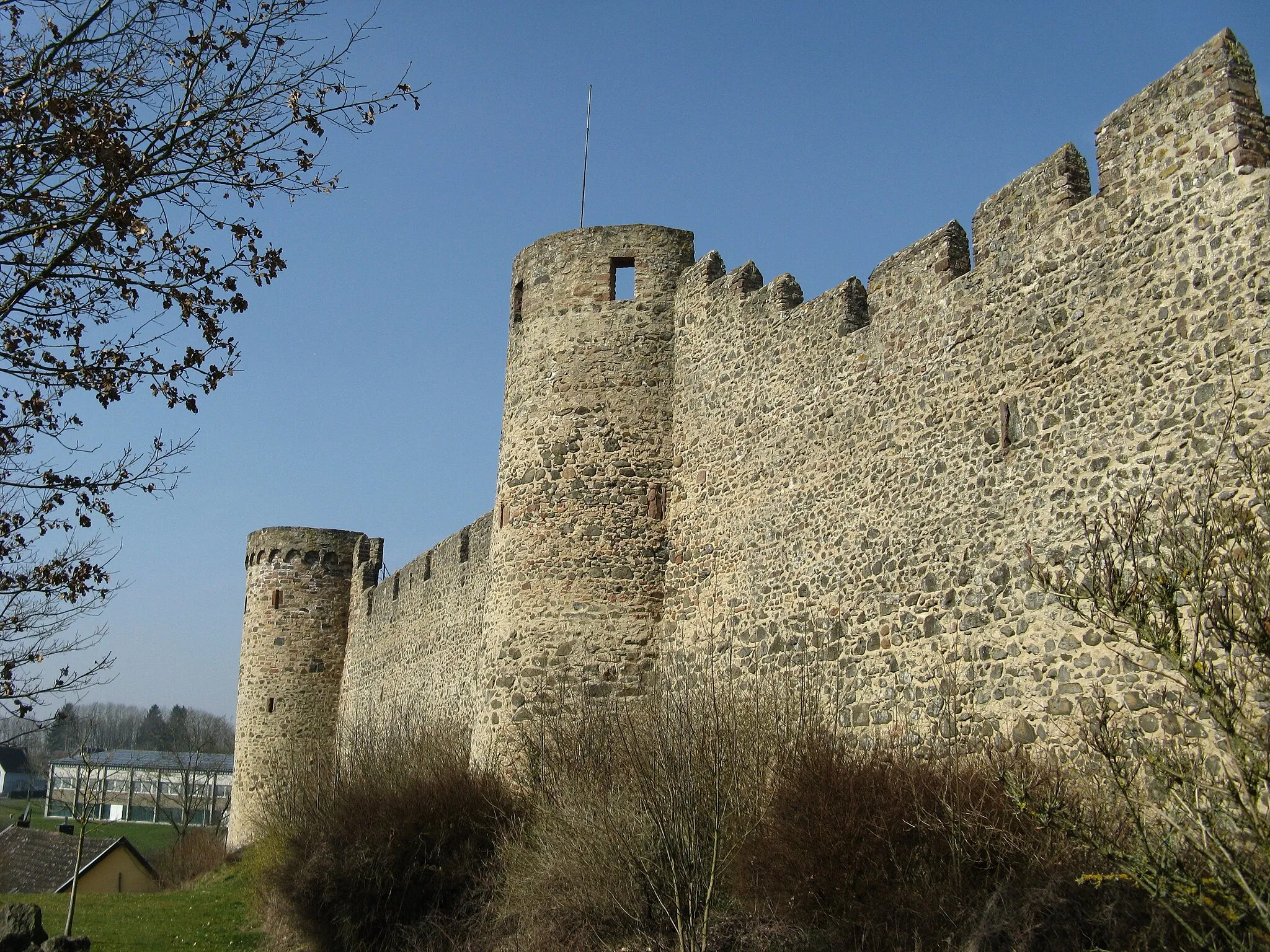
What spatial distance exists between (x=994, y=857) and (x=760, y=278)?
7881 mm

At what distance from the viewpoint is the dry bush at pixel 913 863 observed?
8094mm

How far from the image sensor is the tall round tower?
95.8ft

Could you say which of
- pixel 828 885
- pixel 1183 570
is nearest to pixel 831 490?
pixel 828 885

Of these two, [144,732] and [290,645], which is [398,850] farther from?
[144,732]

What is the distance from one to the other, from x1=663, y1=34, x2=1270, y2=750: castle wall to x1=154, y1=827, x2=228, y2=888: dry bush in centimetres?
2349

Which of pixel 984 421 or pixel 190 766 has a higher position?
pixel 984 421

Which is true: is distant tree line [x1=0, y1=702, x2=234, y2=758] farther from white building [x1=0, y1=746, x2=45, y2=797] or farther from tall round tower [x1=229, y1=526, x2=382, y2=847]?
tall round tower [x1=229, y1=526, x2=382, y2=847]

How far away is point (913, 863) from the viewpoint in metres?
9.17

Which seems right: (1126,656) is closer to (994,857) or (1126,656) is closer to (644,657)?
(994,857)

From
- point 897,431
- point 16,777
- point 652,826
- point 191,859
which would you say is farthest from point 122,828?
point 897,431

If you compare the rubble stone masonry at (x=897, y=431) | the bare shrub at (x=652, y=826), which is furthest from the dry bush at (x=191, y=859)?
the bare shrub at (x=652, y=826)

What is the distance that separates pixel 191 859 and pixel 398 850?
23.8m

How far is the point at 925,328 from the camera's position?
1181 centimetres

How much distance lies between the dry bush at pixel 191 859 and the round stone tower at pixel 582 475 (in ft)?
66.9
